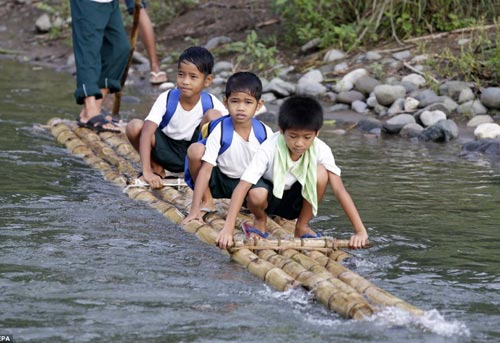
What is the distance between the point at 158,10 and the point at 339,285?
9.98 metres

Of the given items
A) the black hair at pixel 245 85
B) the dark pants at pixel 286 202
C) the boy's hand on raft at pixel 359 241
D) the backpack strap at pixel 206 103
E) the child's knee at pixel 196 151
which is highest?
the black hair at pixel 245 85

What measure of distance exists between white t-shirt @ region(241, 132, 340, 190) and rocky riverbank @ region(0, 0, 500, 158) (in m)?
3.45

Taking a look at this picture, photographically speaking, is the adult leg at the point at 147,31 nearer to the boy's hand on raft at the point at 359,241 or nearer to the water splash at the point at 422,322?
the boy's hand on raft at the point at 359,241

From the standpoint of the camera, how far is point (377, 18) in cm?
1115

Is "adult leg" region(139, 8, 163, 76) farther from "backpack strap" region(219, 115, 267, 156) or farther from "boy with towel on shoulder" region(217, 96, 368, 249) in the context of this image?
"boy with towel on shoulder" region(217, 96, 368, 249)

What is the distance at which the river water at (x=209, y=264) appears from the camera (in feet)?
13.1

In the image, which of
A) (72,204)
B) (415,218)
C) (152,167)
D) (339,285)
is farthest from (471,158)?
(339,285)

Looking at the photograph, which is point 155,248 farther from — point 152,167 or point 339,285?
point 152,167

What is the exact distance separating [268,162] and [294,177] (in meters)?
0.16

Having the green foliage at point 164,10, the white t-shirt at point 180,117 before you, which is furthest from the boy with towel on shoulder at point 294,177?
the green foliage at point 164,10

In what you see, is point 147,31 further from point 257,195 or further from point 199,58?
point 257,195

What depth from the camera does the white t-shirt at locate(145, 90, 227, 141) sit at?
6.43 meters

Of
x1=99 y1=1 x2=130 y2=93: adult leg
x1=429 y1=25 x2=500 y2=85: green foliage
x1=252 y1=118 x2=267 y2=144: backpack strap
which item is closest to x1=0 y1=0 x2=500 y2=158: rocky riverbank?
x1=429 y1=25 x2=500 y2=85: green foliage

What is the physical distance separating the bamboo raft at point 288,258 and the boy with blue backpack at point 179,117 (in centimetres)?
23
